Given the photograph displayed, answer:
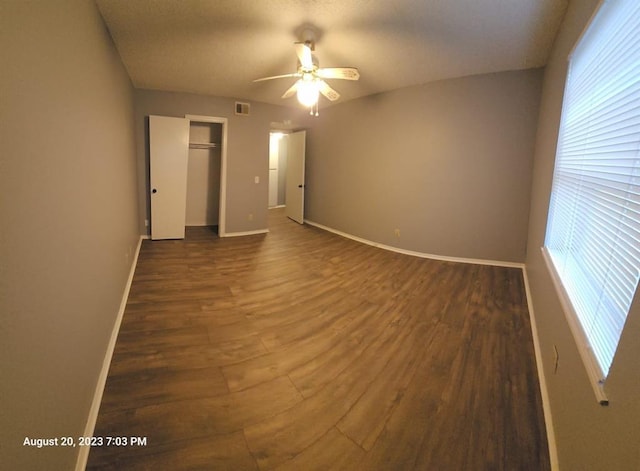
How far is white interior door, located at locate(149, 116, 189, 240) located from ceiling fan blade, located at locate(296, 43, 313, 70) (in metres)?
3.20

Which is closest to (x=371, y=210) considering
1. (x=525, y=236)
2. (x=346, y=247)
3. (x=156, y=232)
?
(x=346, y=247)

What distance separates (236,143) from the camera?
216 inches

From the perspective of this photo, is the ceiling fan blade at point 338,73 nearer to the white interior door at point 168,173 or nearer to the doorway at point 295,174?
the white interior door at point 168,173

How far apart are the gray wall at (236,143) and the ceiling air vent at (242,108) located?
0.28 feet

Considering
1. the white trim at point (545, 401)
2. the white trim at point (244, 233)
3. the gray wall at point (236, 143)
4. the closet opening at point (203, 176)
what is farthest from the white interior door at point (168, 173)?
the white trim at point (545, 401)

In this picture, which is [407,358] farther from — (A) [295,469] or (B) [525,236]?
(B) [525,236]

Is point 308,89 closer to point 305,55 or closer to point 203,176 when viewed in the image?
point 305,55

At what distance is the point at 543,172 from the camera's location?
2986 mm

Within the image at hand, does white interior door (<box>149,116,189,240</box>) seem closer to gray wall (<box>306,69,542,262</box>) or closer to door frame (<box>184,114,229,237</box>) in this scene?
door frame (<box>184,114,229,237</box>)

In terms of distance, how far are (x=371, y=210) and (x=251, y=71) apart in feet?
9.89

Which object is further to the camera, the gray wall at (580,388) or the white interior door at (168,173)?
the white interior door at (168,173)

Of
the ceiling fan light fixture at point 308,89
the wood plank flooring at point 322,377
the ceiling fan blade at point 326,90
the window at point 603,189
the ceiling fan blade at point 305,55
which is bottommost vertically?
the wood plank flooring at point 322,377

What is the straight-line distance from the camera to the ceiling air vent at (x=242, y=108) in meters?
5.37

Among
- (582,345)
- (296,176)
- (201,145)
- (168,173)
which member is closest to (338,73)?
(582,345)
